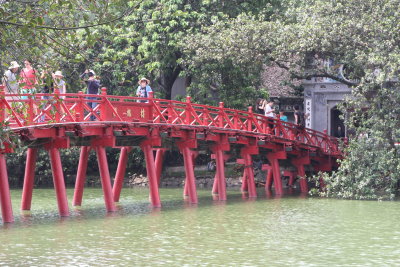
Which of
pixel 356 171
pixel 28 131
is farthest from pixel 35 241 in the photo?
pixel 356 171

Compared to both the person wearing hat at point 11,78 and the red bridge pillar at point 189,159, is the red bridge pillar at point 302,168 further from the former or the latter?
the person wearing hat at point 11,78

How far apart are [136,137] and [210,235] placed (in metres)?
8.47

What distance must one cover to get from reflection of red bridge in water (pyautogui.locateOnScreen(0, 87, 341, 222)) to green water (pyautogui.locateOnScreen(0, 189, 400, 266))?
1.20m

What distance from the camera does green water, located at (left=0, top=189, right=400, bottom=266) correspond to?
59.9ft

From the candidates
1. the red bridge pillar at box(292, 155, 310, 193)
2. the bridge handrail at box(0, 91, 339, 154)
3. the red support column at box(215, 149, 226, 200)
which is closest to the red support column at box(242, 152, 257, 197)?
the bridge handrail at box(0, 91, 339, 154)

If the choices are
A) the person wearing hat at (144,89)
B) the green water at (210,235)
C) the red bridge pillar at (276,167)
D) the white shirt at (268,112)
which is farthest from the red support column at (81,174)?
the red bridge pillar at (276,167)

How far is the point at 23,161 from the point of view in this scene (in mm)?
44969

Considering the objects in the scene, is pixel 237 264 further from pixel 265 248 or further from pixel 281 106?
pixel 281 106

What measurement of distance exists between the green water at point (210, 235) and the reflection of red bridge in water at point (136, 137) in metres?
1.20

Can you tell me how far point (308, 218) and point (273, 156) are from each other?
10563 mm

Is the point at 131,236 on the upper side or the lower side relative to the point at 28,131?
lower

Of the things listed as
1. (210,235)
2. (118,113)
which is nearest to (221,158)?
(118,113)

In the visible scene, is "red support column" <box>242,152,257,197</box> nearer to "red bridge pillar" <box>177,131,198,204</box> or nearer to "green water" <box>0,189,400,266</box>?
"green water" <box>0,189,400,266</box>

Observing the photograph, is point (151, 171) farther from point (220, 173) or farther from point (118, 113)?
point (220, 173)
